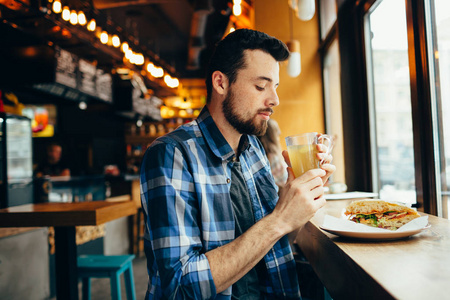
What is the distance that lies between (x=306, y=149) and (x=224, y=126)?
352 mm

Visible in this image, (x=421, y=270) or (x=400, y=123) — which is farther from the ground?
(x=400, y=123)


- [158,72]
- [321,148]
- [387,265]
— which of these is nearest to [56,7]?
[158,72]

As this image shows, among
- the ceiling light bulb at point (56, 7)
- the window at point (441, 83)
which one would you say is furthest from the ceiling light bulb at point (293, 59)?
the ceiling light bulb at point (56, 7)

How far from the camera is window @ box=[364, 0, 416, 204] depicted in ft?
6.71

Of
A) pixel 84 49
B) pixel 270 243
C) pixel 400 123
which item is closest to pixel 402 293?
pixel 270 243

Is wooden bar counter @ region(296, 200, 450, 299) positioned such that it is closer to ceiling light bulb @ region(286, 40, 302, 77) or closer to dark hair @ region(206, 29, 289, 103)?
dark hair @ region(206, 29, 289, 103)

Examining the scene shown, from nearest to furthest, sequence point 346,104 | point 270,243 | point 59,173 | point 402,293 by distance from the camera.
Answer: point 402,293, point 270,243, point 346,104, point 59,173

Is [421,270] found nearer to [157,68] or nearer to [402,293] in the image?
[402,293]

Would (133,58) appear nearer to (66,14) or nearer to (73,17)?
(73,17)

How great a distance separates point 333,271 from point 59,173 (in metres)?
6.13

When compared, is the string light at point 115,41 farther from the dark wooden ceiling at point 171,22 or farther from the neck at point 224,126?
the neck at point 224,126

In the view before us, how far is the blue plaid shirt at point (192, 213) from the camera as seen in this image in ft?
3.12

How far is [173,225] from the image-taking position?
3.21 ft

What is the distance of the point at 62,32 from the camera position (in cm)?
465
